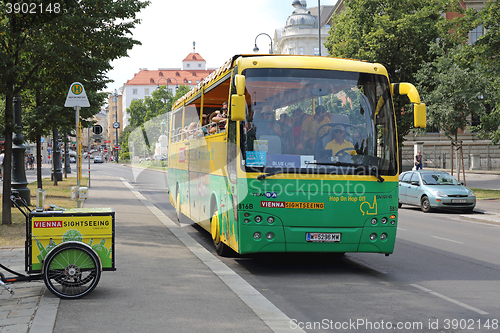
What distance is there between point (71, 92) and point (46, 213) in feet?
19.6

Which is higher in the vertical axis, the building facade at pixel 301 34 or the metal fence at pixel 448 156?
the building facade at pixel 301 34

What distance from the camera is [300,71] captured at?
27.3ft

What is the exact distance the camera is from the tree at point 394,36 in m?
30.5

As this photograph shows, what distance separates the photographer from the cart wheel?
20.2 ft

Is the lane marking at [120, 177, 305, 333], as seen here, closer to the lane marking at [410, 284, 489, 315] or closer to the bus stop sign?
the lane marking at [410, 284, 489, 315]

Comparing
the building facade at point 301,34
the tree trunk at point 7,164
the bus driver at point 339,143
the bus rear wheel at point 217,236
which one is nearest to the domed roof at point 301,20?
the building facade at point 301,34

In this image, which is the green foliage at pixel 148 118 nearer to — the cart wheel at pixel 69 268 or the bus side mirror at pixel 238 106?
the bus side mirror at pixel 238 106

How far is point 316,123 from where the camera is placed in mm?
8109

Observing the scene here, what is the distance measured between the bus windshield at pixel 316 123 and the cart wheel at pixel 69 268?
2.68m

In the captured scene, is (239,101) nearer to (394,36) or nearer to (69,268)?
(69,268)

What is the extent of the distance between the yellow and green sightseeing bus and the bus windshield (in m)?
0.02

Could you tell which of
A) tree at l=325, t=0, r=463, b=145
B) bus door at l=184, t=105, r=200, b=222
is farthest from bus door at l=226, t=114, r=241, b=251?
tree at l=325, t=0, r=463, b=145

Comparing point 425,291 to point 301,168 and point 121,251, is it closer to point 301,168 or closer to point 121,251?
point 301,168

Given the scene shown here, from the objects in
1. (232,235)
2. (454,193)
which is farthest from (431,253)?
(454,193)
